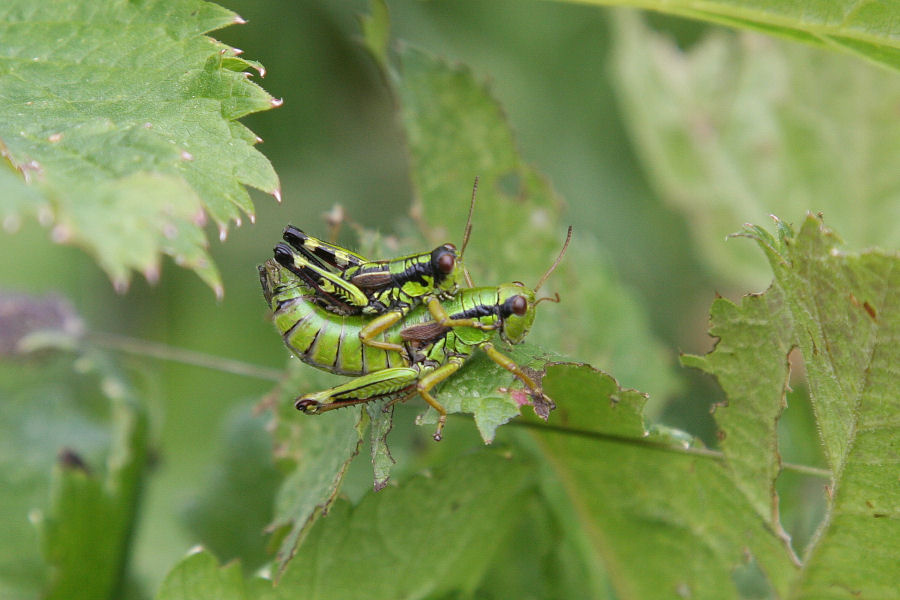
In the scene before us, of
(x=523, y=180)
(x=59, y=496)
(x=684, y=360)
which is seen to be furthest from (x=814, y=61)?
(x=59, y=496)

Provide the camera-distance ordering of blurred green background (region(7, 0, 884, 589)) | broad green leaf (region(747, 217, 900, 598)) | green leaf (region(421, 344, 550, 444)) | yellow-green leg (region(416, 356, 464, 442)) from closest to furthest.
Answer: broad green leaf (region(747, 217, 900, 598)), green leaf (region(421, 344, 550, 444)), yellow-green leg (region(416, 356, 464, 442)), blurred green background (region(7, 0, 884, 589))

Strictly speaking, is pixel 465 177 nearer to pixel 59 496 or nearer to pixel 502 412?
pixel 502 412

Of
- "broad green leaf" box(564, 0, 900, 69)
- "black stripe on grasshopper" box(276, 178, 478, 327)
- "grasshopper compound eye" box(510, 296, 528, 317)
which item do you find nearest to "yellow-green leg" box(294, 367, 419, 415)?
"black stripe on grasshopper" box(276, 178, 478, 327)

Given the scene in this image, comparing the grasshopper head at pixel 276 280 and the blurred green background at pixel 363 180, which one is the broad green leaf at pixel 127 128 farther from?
the blurred green background at pixel 363 180

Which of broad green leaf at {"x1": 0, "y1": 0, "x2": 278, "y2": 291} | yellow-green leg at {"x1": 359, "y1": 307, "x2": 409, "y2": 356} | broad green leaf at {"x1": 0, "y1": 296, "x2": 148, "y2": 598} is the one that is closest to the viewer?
broad green leaf at {"x1": 0, "y1": 0, "x2": 278, "y2": 291}

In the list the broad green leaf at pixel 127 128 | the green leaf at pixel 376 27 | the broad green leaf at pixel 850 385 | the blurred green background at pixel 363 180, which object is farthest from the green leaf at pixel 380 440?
the blurred green background at pixel 363 180

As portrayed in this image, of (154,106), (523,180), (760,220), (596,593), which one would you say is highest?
(760,220)

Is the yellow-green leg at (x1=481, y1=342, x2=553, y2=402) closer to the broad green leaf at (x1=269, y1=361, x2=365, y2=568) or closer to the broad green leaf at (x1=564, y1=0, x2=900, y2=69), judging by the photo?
the broad green leaf at (x1=269, y1=361, x2=365, y2=568)
